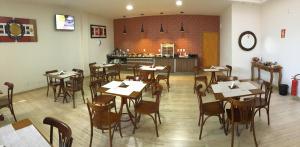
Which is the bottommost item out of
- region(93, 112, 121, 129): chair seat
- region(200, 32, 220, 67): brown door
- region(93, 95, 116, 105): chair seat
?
region(93, 112, 121, 129): chair seat

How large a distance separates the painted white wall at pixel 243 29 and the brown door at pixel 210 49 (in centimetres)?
288

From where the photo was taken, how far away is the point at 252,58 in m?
7.55

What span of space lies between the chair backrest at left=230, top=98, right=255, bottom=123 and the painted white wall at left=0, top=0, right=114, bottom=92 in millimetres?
6259

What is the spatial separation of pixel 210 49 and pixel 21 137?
9666 millimetres

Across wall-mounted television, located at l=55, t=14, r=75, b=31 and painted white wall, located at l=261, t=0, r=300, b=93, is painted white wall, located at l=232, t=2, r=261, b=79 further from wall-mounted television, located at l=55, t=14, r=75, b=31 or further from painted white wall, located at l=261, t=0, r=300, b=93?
wall-mounted television, located at l=55, t=14, r=75, b=31

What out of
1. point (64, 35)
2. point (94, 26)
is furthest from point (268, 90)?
point (94, 26)

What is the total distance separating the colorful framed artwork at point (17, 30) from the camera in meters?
6.04

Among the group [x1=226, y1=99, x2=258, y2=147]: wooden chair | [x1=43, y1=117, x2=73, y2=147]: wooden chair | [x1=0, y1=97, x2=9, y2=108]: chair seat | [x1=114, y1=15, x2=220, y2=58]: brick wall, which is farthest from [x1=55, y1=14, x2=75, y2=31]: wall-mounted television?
[x1=226, y1=99, x2=258, y2=147]: wooden chair

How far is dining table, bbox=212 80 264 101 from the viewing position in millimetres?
3383

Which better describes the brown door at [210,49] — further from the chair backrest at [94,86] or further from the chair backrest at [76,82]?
the chair backrest at [94,86]

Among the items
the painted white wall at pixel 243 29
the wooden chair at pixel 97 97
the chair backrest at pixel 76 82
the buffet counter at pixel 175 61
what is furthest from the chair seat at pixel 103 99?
the buffet counter at pixel 175 61

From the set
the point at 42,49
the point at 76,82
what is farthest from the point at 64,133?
the point at 42,49

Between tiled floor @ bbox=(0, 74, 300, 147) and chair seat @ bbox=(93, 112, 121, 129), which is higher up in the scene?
chair seat @ bbox=(93, 112, 121, 129)

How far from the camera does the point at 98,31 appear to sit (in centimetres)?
1006
